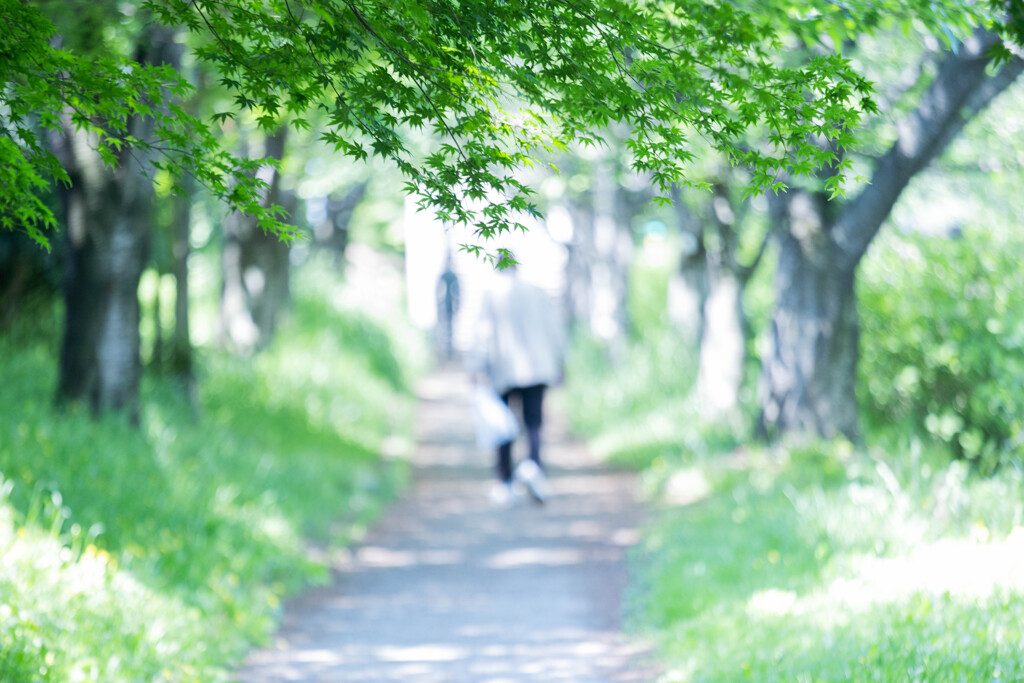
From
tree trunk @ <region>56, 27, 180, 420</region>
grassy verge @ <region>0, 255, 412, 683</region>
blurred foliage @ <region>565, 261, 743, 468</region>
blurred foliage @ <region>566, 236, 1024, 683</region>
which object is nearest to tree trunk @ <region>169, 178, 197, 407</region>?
grassy verge @ <region>0, 255, 412, 683</region>

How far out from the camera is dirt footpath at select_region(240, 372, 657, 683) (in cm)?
489

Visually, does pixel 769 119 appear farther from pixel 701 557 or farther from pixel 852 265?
pixel 852 265

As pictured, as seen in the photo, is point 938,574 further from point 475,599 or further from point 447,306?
point 447,306

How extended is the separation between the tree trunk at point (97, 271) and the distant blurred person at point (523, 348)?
2874 mm

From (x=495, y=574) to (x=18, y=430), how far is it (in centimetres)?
318

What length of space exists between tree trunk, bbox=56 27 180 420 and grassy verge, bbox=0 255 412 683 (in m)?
0.34

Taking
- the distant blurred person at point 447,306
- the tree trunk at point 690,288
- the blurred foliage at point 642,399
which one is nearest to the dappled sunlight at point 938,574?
the blurred foliage at point 642,399

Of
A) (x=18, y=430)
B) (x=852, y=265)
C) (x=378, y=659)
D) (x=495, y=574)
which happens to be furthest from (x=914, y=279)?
(x=18, y=430)

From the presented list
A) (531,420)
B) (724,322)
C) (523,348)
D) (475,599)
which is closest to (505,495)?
(531,420)

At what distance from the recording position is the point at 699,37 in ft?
10.0

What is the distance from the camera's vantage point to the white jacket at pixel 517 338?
8.13 m

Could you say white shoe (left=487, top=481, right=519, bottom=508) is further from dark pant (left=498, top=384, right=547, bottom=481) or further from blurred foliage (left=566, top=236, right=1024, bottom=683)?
blurred foliage (left=566, top=236, right=1024, bottom=683)

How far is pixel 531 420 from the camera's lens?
8.45 meters

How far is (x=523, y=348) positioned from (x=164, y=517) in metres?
3.37
